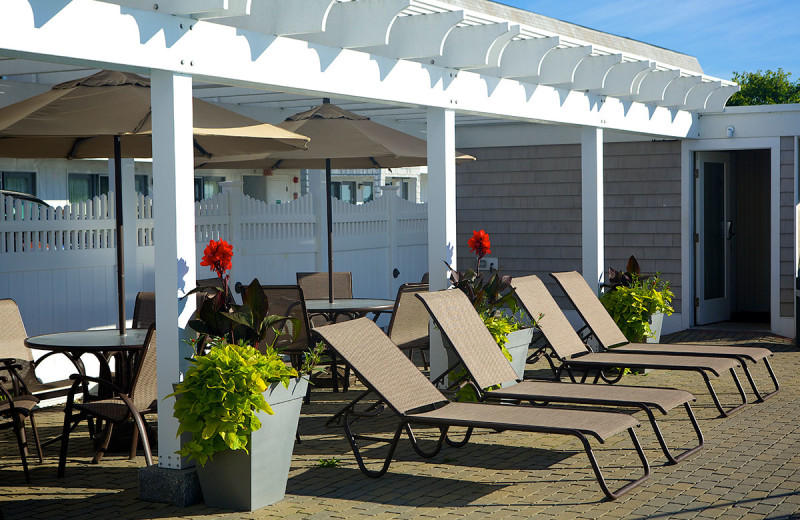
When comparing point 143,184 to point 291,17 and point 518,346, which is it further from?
point 291,17

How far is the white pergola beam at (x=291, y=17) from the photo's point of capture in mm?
5347

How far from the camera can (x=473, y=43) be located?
7.13m

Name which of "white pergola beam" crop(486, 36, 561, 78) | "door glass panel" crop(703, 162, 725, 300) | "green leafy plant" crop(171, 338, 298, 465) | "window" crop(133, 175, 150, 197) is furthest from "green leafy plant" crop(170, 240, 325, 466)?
"window" crop(133, 175, 150, 197)

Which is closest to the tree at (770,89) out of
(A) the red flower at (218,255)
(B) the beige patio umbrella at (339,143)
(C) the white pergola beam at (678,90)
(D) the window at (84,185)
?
(D) the window at (84,185)

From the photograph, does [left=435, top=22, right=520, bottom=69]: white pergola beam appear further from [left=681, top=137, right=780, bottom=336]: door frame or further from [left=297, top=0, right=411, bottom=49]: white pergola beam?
[left=681, top=137, right=780, bottom=336]: door frame

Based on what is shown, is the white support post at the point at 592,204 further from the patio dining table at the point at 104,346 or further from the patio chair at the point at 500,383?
the patio dining table at the point at 104,346

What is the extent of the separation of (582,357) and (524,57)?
94.5 inches

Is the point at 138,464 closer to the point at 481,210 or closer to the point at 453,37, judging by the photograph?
the point at 453,37

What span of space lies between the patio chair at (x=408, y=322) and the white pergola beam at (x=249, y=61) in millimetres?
1387

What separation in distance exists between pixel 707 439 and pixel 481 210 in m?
6.81

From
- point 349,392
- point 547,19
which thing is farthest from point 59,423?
point 547,19

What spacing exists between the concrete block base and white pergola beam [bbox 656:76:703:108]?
23.5ft

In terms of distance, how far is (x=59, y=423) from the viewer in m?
6.88

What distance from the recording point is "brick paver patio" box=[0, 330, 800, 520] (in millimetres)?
4645
